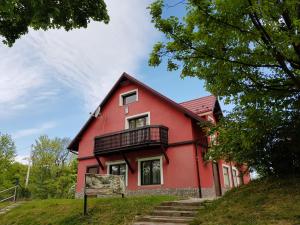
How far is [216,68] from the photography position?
8562 millimetres

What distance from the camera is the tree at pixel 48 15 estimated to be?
6.51 m

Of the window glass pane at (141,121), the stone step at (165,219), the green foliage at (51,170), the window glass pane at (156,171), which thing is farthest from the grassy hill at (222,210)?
the green foliage at (51,170)

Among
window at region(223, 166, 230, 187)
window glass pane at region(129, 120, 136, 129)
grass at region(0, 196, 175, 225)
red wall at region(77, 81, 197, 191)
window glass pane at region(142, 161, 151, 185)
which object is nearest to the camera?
grass at region(0, 196, 175, 225)

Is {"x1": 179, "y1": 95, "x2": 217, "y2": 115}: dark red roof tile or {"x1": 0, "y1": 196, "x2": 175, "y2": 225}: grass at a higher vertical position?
{"x1": 179, "y1": 95, "x2": 217, "y2": 115}: dark red roof tile

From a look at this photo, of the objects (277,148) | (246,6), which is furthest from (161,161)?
(246,6)

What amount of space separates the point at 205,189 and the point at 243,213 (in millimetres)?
8672

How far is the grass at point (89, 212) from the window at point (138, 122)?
7.62 m

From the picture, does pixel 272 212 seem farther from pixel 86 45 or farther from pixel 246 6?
pixel 86 45

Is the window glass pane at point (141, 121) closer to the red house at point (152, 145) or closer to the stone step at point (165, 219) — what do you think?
the red house at point (152, 145)

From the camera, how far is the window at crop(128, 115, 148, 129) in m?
19.0

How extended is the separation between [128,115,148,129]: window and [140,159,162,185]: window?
2.78 metres

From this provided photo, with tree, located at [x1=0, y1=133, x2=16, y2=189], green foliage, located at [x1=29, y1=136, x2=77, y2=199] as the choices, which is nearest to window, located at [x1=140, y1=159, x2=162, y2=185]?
green foliage, located at [x1=29, y1=136, x2=77, y2=199]

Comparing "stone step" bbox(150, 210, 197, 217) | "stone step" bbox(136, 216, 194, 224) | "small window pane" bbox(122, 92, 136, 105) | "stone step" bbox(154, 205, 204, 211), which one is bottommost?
"stone step" bbox(136, 216, 194, 224)

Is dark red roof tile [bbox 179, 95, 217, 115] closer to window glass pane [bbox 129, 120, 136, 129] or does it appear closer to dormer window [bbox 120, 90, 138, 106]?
dormer window [bbox 120, 90, 138, 106]
